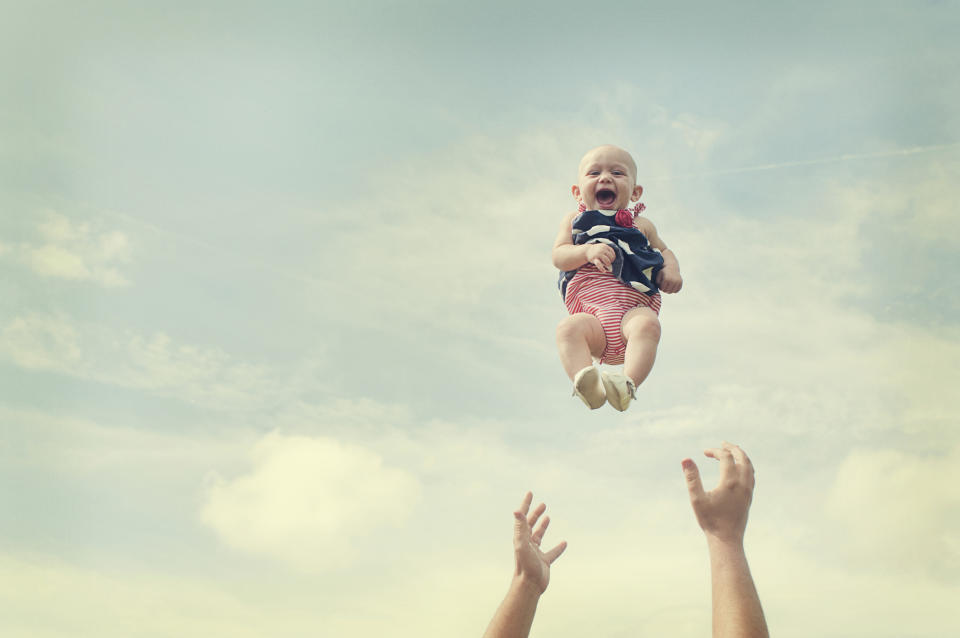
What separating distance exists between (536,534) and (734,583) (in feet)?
7.68

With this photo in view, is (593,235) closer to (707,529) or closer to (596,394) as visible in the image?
(596,394)

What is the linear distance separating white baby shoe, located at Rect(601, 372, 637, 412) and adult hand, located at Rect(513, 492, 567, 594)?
1082 mm

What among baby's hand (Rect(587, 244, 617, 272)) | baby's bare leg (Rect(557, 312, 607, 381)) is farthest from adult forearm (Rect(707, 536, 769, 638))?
baby's hand (Rect(587, 244, 617, 272))

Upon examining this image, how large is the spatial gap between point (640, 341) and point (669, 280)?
843 mm

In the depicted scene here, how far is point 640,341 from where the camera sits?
6922mm

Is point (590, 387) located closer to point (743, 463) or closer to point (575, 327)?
point (575, 327)

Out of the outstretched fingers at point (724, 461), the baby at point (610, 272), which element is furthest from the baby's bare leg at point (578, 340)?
the outstretched fingers at point (724, 461)

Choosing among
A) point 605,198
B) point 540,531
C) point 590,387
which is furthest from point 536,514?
point 605,198

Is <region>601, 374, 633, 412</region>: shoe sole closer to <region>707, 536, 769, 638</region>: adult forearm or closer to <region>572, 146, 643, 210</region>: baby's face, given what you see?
<region>572, 146, 643, 210</region>: baby's face

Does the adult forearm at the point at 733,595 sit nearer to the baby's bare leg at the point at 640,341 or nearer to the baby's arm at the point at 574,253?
the baby's bare leg at the point at 640,341

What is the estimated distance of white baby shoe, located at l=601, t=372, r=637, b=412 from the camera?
6477 millimetres

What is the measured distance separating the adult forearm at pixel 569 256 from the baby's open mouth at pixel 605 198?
51 cm

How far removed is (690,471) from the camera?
4.11m

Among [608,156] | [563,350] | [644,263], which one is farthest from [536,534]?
[608,156]
